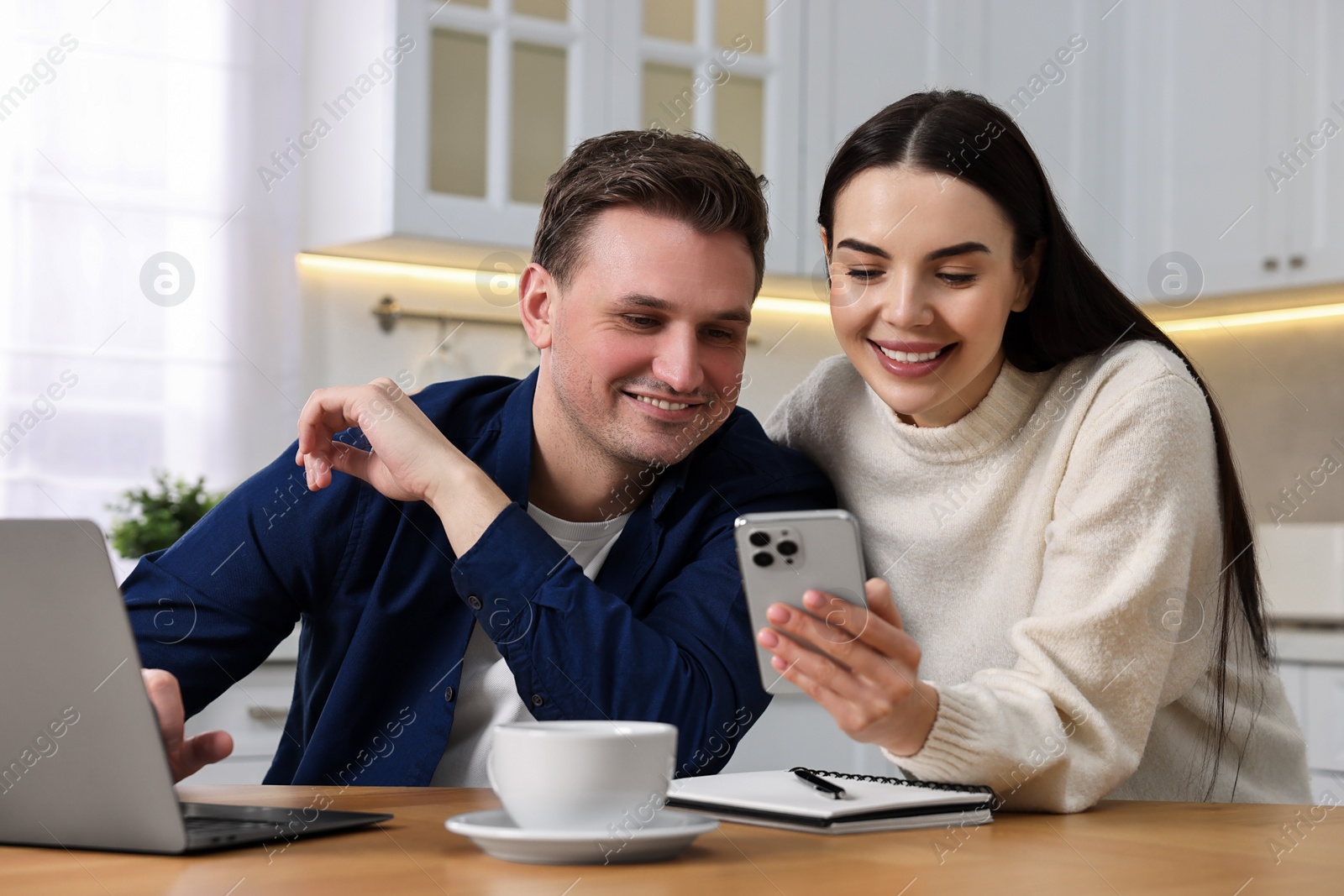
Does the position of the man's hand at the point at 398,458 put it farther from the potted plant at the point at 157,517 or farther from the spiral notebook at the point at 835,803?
the potted plant at the point at 157,517

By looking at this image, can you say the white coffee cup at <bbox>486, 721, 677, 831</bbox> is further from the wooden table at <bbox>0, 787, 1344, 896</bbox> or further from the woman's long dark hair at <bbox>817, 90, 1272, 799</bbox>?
the woman's long dark hair at <bbox>817, 90, 1272, 799</bbox>

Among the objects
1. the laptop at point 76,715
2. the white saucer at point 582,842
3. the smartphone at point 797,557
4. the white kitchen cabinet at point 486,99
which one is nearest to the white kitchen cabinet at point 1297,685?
the white kitchen cabinet at point 486,99

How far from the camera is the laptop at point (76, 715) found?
2.28 ft

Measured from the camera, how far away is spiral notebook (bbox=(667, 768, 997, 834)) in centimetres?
84

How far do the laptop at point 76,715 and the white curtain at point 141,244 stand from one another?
6.67ft

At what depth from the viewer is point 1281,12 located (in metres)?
2.96

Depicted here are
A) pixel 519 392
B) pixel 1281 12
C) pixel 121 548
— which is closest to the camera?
pixel 519 392

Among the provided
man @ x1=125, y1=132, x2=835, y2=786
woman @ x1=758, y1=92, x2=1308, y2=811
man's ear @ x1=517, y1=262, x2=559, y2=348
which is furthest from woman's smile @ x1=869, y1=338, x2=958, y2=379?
man's ear @ x1=517, y1=262, x2=559, y2=348

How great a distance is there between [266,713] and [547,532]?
1.19 metres

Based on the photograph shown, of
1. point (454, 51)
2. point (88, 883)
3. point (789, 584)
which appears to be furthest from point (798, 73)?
point (88, 883)

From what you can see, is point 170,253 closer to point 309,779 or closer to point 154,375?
point 154,375

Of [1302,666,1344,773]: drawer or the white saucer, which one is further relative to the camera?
[1302,666,1344,773]: drawer

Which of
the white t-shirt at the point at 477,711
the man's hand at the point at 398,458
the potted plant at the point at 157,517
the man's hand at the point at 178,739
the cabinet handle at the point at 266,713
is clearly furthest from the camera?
the potted plant at the point at 157,517

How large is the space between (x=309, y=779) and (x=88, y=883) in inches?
26.6
